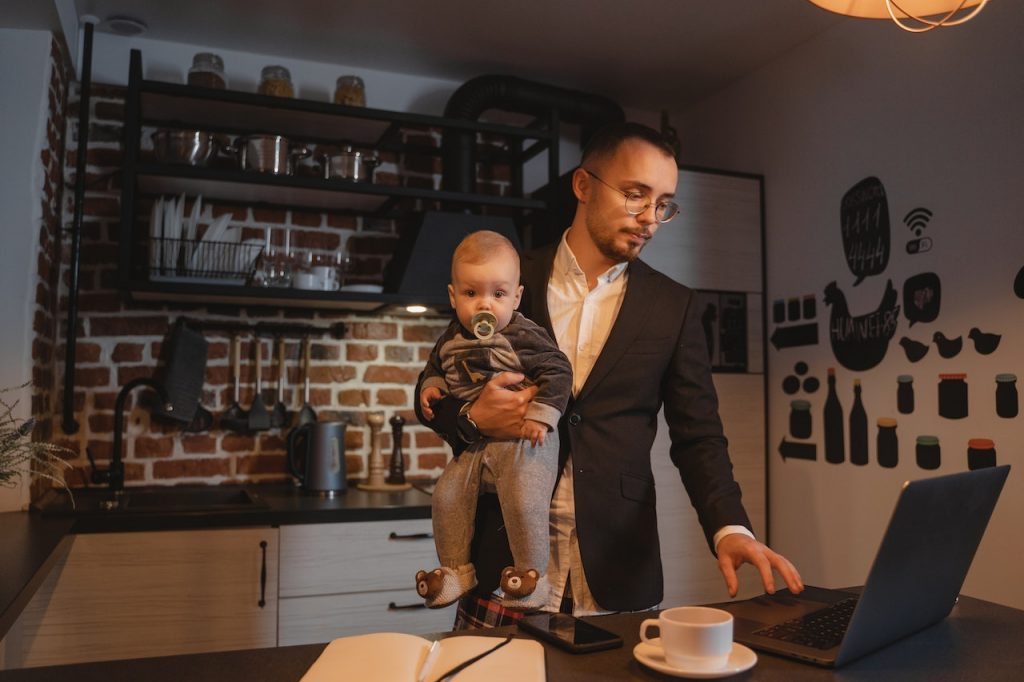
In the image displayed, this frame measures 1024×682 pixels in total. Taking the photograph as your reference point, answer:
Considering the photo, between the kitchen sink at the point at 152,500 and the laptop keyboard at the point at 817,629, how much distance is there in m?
1.84

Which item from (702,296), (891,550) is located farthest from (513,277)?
(702,296)

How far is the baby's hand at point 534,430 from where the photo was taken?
1.51 meters

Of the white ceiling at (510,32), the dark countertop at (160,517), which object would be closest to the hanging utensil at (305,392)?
the dark countertop at (160,517)

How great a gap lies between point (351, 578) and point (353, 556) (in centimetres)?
7

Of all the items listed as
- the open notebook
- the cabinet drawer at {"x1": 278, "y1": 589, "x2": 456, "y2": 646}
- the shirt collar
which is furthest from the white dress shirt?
the cabinet drawer at {"x1": 278, "y1": 589, "x2": 456, "y2": 646}

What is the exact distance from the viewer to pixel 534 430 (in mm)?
1508

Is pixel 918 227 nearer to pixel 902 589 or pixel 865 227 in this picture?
pixel 865 227

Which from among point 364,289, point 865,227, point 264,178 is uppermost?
point 264,178

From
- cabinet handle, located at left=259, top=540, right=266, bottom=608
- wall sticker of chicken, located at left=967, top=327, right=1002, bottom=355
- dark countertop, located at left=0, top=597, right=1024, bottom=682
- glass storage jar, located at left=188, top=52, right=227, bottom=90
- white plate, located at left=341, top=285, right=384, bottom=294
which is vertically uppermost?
glass storage jar, located at left=188, top=52, right=227, bottom=90

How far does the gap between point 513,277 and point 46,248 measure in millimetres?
1975

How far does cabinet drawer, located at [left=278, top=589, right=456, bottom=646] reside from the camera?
2588 millimetres

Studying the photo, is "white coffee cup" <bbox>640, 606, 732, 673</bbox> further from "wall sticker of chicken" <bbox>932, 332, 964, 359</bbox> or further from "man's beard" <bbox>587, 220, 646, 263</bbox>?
"wall sticker of chicken" <bbox>932, 332, 964, 359</bbox>

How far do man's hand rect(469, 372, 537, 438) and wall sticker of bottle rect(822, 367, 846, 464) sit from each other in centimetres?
183

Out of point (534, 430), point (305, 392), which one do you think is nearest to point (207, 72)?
point (305, 392)
